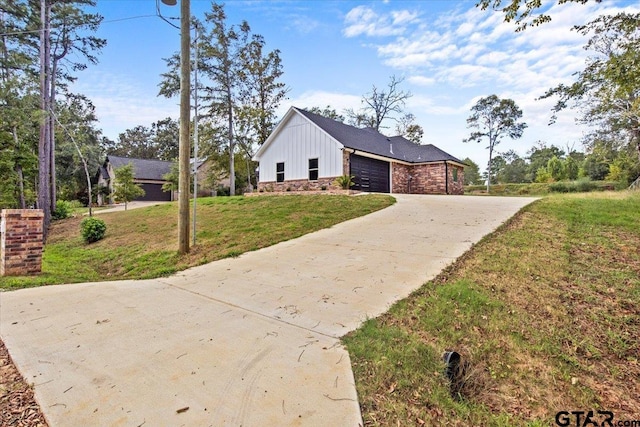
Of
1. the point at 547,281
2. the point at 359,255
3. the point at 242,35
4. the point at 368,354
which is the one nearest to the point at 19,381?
the point at 368,354

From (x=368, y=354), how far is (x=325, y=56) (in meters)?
13.4

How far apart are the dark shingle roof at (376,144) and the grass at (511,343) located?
1224 cm

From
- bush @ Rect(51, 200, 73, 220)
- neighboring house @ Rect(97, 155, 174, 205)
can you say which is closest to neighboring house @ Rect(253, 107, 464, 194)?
bush @ Rect(51, 200, 73, 220)

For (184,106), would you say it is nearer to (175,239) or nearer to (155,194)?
(175,239)

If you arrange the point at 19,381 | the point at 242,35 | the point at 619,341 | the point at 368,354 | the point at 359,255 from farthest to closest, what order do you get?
1. the point at 242,35
2. the point at 359,255
3. the point at 619,341
4. the point at 368,354
5. the point at 19,381

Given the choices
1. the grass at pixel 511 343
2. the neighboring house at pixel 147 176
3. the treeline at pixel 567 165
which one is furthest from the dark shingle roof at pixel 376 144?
the neighboring house at pixel 147 176

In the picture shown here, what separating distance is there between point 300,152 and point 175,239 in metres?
9.96

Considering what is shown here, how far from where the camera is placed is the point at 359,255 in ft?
17.7

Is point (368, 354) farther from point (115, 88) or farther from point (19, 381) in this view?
point (115, 88)

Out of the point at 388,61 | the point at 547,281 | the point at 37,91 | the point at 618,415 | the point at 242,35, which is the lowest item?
the point at 618,415

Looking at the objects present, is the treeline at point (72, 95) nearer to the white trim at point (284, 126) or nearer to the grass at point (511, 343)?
the white trim at point (284, 126)

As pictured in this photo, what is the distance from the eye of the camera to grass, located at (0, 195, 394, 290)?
235 inches

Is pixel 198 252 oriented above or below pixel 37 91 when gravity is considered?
below

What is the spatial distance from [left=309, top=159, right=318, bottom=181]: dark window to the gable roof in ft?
5.64
